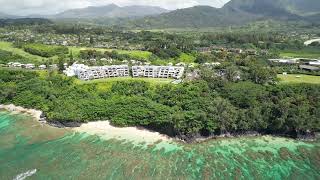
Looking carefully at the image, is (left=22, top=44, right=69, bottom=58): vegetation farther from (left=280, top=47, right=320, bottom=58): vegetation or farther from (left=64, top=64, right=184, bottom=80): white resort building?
(left=280, top=47, right=320, bottom=58): vegetation

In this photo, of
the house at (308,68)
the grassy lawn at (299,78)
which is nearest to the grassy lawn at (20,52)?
the grassy lawn at (299,78)

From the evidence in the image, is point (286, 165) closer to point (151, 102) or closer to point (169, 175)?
point (169, 175)

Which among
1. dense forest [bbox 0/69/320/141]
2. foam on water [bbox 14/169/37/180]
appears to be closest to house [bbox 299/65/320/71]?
dense forest [bbox 0/69/320/141]

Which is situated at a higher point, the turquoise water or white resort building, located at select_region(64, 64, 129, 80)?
white resort building, located at select_region(64, 64, 129, 80)

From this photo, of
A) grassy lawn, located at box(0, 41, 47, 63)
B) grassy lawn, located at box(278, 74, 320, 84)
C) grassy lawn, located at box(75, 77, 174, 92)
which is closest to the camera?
grassy lawn, located at box(75, 77, 174, 92)

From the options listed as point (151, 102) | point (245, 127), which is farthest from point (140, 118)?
point (245, 127)

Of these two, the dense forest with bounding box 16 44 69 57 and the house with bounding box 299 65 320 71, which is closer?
the house with bounding box 299 65 320 71

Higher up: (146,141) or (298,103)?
(298,103)
